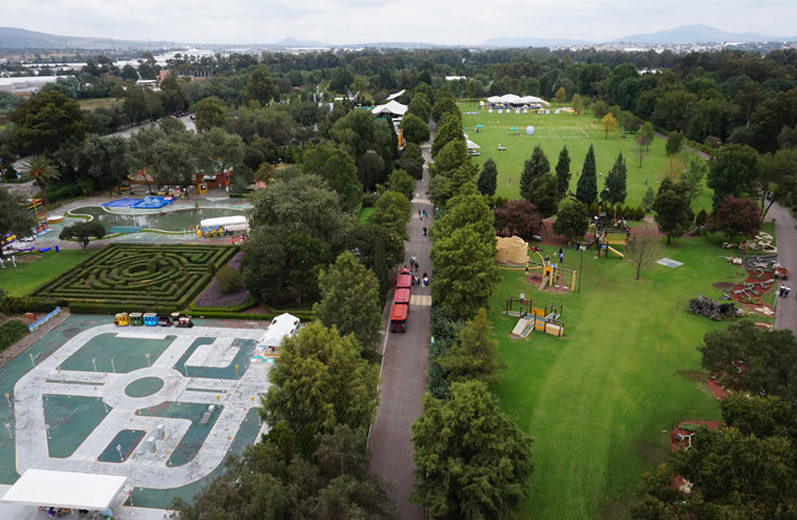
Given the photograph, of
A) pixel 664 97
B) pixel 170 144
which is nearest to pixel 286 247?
pixel 170 144

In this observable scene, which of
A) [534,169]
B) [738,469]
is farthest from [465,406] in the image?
[534,169]

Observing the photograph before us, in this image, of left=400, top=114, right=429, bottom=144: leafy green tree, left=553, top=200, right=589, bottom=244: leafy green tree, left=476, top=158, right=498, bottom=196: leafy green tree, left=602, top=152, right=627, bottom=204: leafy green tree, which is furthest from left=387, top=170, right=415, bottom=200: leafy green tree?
left=400, top=114, right=429, bottom=144: leafy green tree

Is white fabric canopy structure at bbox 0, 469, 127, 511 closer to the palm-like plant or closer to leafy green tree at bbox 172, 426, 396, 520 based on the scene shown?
leafy green tree at bbox 172, 426, 396, 520

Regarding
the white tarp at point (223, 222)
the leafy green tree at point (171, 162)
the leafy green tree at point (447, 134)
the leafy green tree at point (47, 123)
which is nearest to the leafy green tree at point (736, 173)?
the leafy green tree at point (447, 134)

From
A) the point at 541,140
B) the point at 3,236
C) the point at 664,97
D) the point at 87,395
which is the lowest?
the point at 87,395

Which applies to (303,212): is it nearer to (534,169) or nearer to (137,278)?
(137,278)

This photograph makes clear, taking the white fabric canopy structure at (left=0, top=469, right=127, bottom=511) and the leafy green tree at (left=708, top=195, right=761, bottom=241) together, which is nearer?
the white fabric canopy structure at (left=0, top=469, right=127, bottom=511)

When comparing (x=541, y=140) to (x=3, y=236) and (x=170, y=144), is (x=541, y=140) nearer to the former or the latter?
(x=170, y=144)
